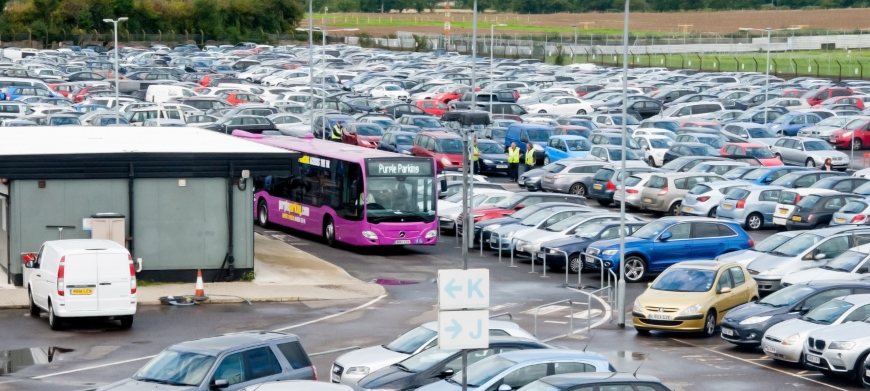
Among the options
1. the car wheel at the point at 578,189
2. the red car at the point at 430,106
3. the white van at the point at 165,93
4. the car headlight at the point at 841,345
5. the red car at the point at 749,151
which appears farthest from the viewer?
the red car at the point at 430,106

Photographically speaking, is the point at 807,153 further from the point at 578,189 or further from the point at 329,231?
the point at 329,231

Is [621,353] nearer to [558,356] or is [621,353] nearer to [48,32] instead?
[558,356]

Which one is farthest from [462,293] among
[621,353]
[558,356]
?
[621,353]

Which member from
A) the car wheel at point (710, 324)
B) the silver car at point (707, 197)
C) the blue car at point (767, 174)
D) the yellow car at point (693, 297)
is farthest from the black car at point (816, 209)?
the car wheel at point (710, 324)

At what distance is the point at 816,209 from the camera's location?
128 feet

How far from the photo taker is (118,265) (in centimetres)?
2450

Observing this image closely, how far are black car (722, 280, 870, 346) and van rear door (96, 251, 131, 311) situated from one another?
35.7 ft

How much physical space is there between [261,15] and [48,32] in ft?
81.6

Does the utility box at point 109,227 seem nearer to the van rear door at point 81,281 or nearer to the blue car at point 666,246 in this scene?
the van rear door at point 81,281

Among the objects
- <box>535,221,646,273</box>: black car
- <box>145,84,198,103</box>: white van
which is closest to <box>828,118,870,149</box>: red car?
<box>535,221,646,273</box>: black car

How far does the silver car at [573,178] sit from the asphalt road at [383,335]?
13.1 metres

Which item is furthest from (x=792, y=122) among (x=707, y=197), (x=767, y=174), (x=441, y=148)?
(x=707, y=197)

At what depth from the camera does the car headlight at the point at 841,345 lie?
70.3 feet

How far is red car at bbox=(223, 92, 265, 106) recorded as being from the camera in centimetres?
7106
